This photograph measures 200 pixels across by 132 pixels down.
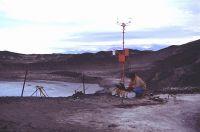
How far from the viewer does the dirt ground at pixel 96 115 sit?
14.2 m

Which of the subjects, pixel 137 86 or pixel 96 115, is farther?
pixel 137 86

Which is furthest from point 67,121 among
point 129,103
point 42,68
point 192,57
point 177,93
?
point 42,68

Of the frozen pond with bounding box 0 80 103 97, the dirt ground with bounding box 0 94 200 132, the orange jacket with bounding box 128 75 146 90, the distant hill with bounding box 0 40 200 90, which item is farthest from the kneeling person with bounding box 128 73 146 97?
the distant hill with bounding box 0 40 200 90

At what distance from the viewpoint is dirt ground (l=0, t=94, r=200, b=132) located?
46.5 ft

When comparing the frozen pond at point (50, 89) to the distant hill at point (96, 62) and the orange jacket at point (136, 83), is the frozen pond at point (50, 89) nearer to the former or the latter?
the distant hill at point (96, 62)

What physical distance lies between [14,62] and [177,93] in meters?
39.2

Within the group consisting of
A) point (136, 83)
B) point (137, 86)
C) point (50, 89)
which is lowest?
point (50, 89)

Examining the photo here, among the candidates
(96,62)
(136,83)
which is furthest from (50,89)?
(96,62)

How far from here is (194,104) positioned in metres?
21.3

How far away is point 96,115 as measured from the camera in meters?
16.7

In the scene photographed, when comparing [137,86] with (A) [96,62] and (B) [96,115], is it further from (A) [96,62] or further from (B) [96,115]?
(A) [96,62]

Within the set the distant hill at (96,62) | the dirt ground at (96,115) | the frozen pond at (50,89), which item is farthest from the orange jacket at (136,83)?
the distant hill at (96,62)

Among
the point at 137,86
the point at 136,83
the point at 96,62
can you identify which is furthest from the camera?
the point at 96,62

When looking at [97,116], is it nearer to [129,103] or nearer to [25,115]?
[25,115]
